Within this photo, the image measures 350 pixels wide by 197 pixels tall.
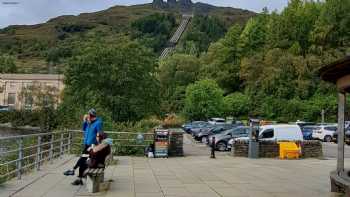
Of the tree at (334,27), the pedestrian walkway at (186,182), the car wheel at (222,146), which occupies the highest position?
the tree at (334,27)

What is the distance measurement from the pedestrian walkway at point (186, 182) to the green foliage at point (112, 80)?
85.2 ft

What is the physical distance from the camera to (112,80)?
47625 mm

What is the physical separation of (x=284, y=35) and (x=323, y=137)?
4301 cm

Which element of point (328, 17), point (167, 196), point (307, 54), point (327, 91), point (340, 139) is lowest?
point (167, 196)

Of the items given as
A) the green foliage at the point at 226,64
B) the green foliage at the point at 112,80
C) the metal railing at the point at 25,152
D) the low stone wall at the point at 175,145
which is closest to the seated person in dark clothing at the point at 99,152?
the metal railing at the point at 25,152

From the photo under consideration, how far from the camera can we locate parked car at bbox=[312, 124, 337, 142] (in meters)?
49.2

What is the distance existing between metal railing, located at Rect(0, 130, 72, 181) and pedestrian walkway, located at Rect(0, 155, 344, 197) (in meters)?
0.35

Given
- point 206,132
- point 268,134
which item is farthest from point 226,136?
point 206,132

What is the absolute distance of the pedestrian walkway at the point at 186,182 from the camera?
→ 13.1 metres

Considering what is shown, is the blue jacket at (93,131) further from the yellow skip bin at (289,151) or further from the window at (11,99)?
the window at (11,99)

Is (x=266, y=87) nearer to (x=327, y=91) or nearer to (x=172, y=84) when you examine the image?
(x=327, y=91)

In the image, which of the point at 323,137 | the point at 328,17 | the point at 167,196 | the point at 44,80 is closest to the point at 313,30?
the point at 328,17

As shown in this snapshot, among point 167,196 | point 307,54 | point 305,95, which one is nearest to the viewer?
point 167,196

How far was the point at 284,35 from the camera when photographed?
3548 inches
